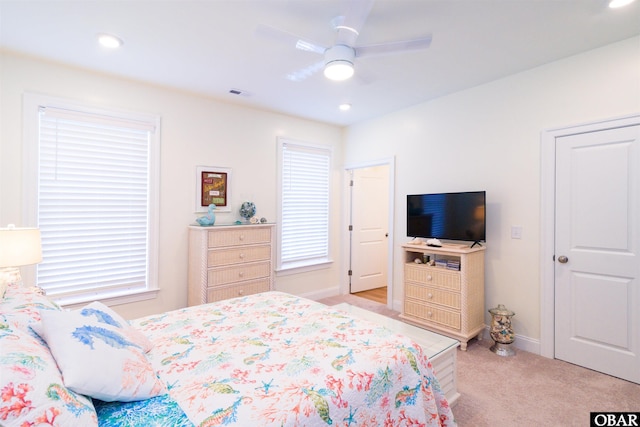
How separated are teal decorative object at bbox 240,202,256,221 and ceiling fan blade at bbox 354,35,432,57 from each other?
7.73ft

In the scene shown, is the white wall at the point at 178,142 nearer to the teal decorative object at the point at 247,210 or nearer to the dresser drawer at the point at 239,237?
the teal decorative object at the point at 247,210

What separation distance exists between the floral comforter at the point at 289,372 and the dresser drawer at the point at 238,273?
1.33 meters

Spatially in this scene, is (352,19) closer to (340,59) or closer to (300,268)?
(340,59)

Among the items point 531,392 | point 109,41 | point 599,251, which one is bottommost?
point 531,392

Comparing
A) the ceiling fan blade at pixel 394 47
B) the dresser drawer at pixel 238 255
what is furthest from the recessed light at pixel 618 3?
the dresser drawer at pixel 238 255

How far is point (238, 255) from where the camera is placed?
360 centimetres

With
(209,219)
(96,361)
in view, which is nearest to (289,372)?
(96,361)

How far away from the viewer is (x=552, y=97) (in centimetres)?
289

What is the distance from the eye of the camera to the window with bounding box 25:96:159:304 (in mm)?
2830

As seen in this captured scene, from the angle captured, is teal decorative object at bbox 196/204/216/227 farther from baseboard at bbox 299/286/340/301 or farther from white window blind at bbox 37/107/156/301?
baseboard at bbox 299/286/340/301

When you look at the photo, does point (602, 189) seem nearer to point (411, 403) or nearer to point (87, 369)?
point (411, 403)

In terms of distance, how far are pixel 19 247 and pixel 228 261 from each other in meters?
1.74

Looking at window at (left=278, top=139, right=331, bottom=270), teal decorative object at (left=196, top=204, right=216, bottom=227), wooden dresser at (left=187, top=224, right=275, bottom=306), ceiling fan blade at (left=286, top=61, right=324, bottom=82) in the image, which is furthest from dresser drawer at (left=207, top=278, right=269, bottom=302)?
ceiling fan blade at (left=286, top=61, right=324, bottom=82)

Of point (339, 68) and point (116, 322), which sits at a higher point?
point (339, 68)
